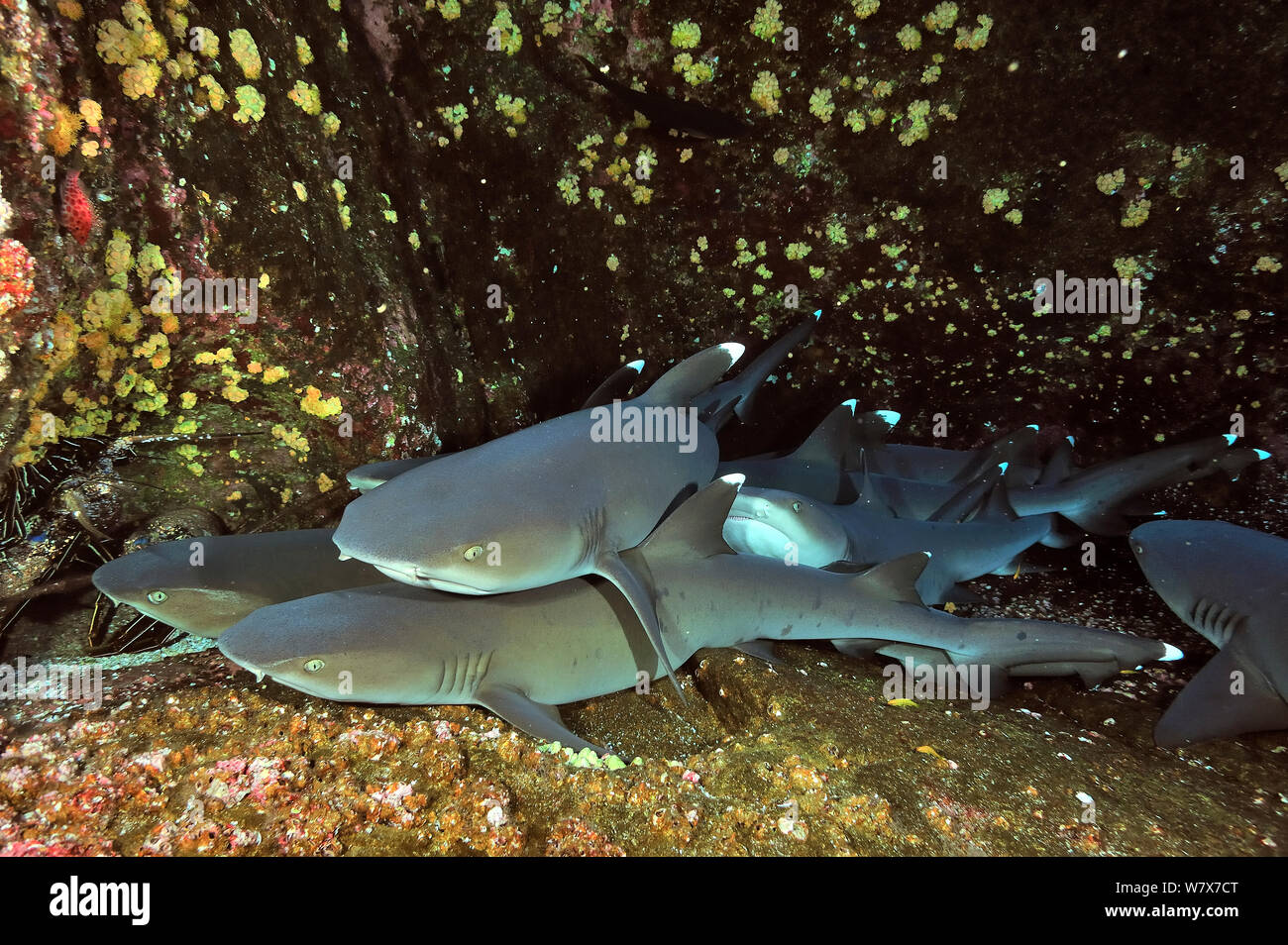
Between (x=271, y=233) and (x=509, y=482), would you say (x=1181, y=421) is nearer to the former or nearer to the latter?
(x=509, y=482)

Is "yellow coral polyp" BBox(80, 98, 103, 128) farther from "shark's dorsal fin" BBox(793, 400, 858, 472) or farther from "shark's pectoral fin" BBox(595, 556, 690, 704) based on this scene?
"shark's dorsal fin" BBox(793, 400, 858, 472)

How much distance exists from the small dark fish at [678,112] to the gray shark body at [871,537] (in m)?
2.02

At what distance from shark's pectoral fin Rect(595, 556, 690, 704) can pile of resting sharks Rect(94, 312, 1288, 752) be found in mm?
11

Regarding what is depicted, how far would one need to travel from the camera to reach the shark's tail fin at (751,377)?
3.84 meters

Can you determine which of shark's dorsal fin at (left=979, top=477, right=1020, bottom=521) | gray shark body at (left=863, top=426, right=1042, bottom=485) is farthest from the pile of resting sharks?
gray shark body at (left=863, top=426, right=1042, bottom=485)

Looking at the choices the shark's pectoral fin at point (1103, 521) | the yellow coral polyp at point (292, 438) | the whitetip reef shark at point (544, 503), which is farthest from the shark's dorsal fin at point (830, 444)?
the yellow coral polyp at point (292, 438)

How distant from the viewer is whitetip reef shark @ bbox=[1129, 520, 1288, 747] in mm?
2699

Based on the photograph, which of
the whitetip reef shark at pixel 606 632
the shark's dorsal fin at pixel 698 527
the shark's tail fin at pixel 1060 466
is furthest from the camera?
the shark's tail fin at pixel 1060 466

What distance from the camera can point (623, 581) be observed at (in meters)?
2.55

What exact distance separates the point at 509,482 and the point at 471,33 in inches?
104

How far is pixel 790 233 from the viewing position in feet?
12.3

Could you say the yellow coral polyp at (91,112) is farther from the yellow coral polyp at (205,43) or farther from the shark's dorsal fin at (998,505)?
the shark's dorsal fin at (998,505)

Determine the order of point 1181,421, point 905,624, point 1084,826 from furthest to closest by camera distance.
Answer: point 1181,421 → point 905,624 → point 1084,826
